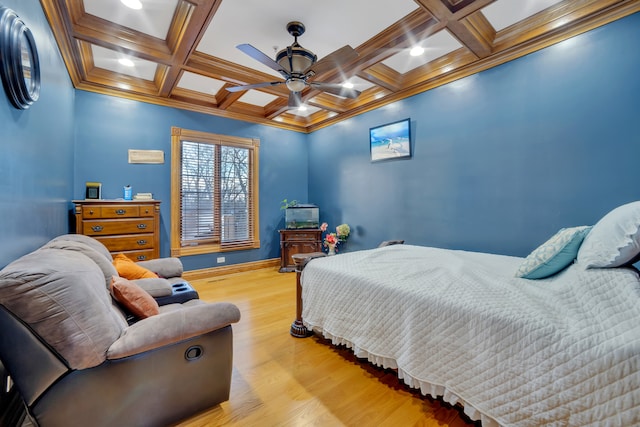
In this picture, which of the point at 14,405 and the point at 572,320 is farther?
the point at 14,405

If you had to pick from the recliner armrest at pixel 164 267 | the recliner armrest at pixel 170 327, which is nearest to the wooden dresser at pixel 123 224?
the recliner armrest at pixel 164 267

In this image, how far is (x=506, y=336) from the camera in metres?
1.18

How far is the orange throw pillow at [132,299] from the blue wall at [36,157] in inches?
21.0

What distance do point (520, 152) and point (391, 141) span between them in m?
1.61

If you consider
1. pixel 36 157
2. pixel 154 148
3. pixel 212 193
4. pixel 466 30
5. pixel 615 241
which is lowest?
pixel 615 241

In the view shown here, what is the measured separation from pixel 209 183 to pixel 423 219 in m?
3.41

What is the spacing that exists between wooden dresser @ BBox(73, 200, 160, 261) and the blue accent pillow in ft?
12.6

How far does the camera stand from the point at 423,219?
142 inches

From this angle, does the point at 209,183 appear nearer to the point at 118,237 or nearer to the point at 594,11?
the point at 118,237

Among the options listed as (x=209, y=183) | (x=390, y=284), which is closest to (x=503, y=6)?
(x=390, y=284)

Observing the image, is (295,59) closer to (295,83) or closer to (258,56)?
(295,83)

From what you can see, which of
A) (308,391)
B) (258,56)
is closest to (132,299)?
(308,391)

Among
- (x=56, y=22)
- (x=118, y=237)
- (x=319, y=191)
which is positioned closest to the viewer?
(x=56, y=22)

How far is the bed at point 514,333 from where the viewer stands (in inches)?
37.5
